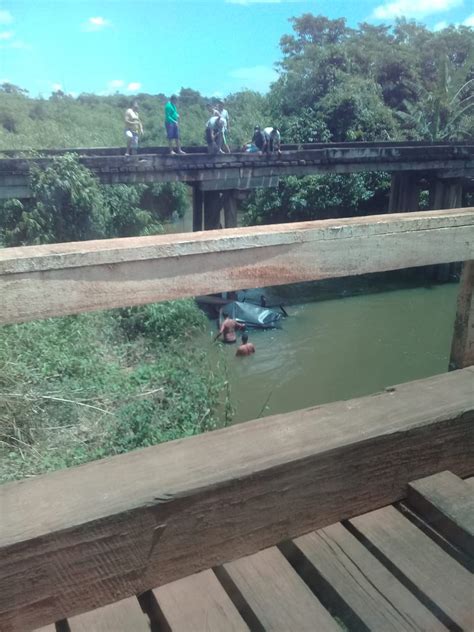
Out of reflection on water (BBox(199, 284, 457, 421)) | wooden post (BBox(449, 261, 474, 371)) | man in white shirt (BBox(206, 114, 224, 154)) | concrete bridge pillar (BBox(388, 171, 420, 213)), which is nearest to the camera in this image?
wooden post (BBox(449, 261, 474, 371))

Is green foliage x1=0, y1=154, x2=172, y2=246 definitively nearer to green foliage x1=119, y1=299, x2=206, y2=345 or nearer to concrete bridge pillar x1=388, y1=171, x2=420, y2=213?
green foliage x1=119, y1=299, x2=206, y2=345

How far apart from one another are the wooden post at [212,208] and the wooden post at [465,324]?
47.7 feet

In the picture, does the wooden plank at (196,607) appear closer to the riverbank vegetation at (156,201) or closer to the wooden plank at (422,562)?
the wooden plank at (422,562)

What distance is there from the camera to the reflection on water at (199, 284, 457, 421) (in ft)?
35.2

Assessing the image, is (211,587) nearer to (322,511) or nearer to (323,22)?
(322,511)

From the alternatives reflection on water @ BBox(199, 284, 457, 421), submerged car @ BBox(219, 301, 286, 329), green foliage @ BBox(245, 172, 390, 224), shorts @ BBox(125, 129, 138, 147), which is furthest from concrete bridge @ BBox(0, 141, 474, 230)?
reflection on water @ BBox(199, 284, 457, 421)

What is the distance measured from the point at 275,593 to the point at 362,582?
152 mm

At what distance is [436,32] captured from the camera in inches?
1105

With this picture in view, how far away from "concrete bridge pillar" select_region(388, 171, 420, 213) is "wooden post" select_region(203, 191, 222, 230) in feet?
22.1

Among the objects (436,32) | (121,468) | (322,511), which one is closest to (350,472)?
(322,511)

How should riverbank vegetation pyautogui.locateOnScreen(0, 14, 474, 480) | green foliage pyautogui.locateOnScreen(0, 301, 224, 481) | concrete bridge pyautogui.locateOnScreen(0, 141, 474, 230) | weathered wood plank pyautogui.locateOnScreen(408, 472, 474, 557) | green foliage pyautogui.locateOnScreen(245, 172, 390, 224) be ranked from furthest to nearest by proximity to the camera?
green foliage pyautogui.locateOnScreen(245, 172, 390, 224) → concrete bridge pyautogui.locateOnScreen(0, 141, 474, 230) → riverbank vegetation pyautogui.locateOnScreen(0, 14, 474, 480) → green foliage pyautogui.locateOnScreen(0, 301, 224, 481) → weathered wood plank pyautogui.locateOnScreen(408, 472, 474, 557)

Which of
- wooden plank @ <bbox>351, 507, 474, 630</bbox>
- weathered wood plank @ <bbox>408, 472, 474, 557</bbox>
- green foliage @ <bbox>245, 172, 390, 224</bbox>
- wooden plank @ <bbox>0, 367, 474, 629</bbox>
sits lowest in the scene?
green foliage @ <bbox>245, 172, 390, 224</bbox>

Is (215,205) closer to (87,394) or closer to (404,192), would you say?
(404,192)

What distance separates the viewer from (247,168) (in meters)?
16.3
